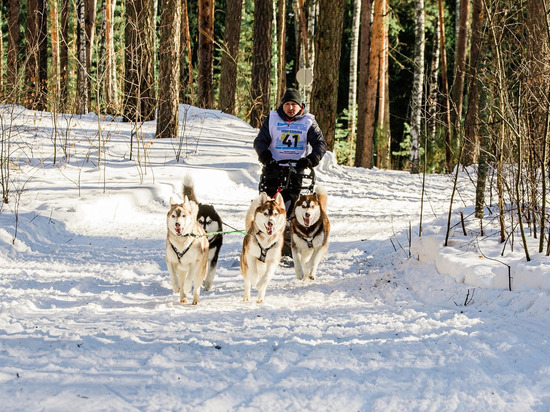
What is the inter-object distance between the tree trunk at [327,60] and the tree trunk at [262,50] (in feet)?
11.2

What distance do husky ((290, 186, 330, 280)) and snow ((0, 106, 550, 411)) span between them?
7.1 inches

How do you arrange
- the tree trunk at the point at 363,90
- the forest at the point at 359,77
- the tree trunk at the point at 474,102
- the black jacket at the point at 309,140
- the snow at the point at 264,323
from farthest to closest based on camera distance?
1. the tree trunk at the point at 363,90
2. the black jacket at the point at 309,140
3. the tree trunk at the point at 474,102
4. the forest at the point at 359,77
5. the snow at the point at 264,323

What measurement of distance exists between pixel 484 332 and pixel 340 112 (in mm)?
34553

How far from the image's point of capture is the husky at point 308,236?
270 inches

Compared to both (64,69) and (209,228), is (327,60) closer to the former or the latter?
(64,69)

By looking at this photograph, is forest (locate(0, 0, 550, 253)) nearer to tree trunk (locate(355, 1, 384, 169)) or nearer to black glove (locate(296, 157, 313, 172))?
tree trunk (locate(355, 1, 384, 169))

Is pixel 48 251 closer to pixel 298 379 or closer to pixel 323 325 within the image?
pixel 323 325

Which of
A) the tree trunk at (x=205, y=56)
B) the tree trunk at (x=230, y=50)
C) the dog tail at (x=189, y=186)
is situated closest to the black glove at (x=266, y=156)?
the dog tail at (x=189, y=186)

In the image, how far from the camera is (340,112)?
125 feet

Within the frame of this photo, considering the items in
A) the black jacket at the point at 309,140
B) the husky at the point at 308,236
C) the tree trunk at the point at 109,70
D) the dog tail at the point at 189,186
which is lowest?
the husky at the point at 308,236

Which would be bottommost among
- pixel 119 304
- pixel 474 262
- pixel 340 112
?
pixel 119 304

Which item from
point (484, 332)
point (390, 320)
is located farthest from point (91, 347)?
point (484, 332)

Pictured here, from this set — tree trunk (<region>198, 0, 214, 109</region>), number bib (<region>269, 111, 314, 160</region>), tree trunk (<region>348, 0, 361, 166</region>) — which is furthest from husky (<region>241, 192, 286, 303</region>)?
tree trunk (<region>348, 0, 361, 166</region>)

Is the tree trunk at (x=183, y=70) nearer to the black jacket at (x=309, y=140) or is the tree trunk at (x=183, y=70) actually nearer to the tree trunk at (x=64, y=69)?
the tree trunk at (x=64, y=69)
